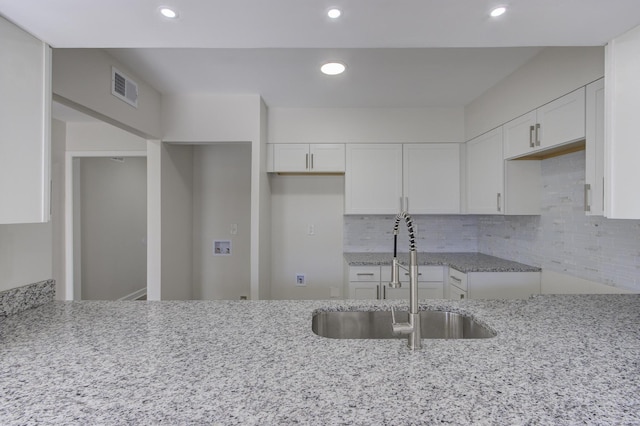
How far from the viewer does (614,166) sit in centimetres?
116

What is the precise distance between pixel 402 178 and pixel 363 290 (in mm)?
1195

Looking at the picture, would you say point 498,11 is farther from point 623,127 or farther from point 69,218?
point 69,218

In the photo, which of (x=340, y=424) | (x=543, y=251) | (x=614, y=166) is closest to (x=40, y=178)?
(x=340, y=424)

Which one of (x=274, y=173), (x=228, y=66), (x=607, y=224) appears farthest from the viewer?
(x=274, y=173)

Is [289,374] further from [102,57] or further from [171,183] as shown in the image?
[171,183]

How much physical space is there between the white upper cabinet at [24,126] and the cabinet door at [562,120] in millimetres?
2635

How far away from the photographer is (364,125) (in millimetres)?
3131

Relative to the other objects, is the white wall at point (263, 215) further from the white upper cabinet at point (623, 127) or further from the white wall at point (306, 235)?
the white upper cabinet at point (623, 127)

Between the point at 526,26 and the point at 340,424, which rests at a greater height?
the point at 526,26

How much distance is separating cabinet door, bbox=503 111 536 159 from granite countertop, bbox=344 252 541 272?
0.92m

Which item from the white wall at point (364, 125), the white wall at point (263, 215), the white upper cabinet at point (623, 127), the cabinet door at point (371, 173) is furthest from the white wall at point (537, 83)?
the white wall at point (263, 215)

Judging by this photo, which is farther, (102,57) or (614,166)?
(102,57)

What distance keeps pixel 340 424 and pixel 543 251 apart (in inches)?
98.7

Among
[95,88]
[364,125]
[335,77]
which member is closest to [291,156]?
[364,125]
